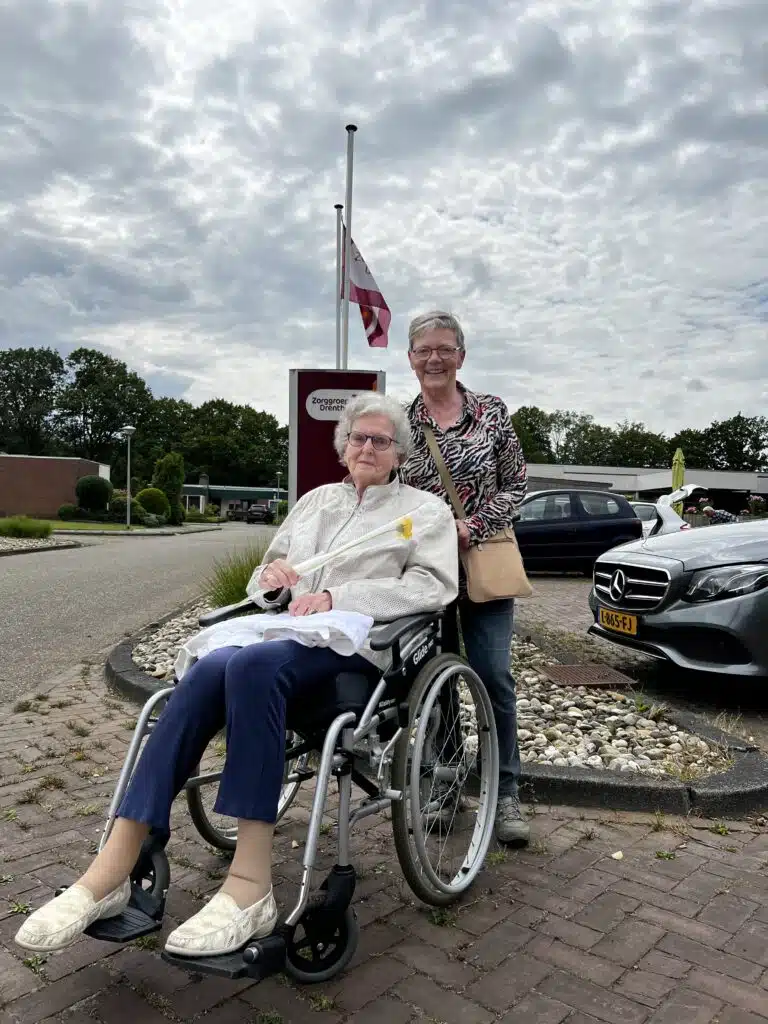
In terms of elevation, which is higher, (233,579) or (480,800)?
(233,579)

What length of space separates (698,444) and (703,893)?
100 metres

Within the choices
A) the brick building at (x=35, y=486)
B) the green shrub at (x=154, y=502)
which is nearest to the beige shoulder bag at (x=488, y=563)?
the green shrub at (x=154, y=502)

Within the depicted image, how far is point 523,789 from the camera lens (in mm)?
3463

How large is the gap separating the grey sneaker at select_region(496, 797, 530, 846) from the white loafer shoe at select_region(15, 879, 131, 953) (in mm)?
1479

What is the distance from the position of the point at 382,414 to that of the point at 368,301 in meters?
8.37

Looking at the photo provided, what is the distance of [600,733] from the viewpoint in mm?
4191

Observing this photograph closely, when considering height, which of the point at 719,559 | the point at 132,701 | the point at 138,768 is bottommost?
the point at 132,701

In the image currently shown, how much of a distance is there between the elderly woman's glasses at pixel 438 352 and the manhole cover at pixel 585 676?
2.96 m

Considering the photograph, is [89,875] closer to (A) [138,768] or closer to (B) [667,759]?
(A) [138,768]

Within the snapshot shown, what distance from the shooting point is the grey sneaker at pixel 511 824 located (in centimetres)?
294

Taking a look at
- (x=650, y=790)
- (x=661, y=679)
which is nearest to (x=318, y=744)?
(x=650, y=790)

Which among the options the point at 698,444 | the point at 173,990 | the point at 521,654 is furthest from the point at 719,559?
the point at 698,444

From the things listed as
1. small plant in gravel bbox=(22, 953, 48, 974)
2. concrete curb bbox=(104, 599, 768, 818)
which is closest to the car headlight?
concrete curb bbox=(104, 599, 768, 818)

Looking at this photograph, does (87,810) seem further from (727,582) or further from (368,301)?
(368,301)
